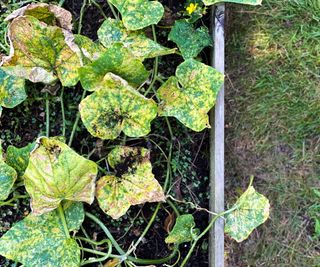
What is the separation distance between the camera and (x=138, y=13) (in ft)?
5.43

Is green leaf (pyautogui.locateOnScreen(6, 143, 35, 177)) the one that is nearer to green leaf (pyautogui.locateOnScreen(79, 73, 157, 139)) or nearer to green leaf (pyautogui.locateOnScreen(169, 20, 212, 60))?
green leaf (pyautogui.locateOnScreen(79, 73, 157, 139))

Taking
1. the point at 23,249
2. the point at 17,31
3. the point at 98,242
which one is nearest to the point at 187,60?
the point at 17,31

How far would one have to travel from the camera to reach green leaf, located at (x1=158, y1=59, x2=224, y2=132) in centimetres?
165

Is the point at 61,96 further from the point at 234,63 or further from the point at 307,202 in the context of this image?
the point at 307,202

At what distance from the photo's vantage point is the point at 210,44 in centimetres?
177

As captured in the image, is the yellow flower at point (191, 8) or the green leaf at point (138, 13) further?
the yellow flower at point (191, 8)

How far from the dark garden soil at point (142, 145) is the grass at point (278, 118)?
8.9 inches

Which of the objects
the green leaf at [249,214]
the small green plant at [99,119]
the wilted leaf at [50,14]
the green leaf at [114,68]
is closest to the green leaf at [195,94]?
the small green plant at [99,119]

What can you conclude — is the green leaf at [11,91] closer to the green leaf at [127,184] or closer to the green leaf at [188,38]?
the green leaf at [127,184]

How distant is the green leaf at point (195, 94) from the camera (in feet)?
5.41

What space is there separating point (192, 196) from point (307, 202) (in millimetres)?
489

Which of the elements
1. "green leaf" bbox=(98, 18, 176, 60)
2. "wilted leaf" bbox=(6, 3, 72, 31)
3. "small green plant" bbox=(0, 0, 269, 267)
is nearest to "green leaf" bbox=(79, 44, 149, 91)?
"small green plant" bbox=(0, 0, 269, 267)

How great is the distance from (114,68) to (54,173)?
1.10 ft

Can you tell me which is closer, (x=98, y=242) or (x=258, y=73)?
(x=98, y=242)
